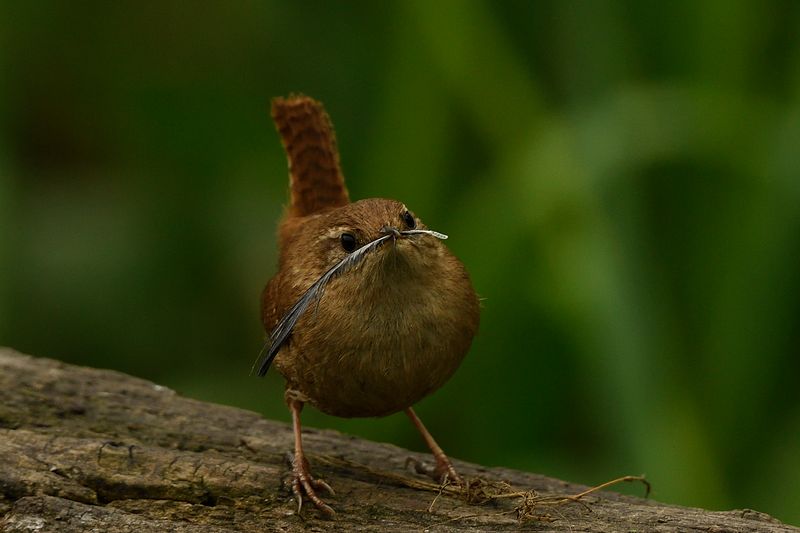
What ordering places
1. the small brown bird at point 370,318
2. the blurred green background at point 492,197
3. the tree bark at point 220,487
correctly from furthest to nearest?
Result: the blurred green background at point 492,197
the small brown bird at point 370,318
the tree bark at point 220,487

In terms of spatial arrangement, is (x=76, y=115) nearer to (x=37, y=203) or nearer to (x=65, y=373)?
(x=37, y=203)

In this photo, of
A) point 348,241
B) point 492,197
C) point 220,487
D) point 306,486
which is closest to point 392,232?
point 348,241

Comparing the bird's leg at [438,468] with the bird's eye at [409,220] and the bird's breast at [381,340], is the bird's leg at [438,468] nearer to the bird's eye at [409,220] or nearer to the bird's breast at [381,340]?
the bird's breast at [381,340]

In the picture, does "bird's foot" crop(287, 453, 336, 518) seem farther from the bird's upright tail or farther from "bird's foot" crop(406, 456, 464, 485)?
the bird's upright tail

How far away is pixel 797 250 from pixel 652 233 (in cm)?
56

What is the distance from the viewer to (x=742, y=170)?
182 inches

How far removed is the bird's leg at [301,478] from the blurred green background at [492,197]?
3.79 feet

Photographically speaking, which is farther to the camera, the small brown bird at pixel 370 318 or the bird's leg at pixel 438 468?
the bird's leg at pixel 438 468

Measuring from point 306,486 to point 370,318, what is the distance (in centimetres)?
52

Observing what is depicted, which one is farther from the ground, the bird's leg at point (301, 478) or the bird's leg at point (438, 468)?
the bird's leg at point (438, 468)

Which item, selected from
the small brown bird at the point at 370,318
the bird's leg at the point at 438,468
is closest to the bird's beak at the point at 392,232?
the small brown bird at the point at 370,318

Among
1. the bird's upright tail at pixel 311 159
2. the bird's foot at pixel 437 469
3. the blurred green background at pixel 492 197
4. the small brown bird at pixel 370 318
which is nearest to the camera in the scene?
the small brown bird at pixel 370 318

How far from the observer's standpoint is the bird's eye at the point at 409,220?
335 centimetres

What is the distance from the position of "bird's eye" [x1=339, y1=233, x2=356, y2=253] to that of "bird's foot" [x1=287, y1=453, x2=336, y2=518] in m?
0.66
